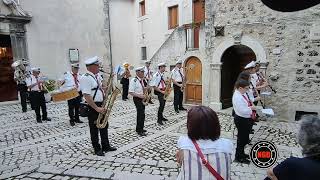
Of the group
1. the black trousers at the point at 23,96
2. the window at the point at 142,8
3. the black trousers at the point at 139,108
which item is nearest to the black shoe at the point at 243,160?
the black trousers at the point at 139,108

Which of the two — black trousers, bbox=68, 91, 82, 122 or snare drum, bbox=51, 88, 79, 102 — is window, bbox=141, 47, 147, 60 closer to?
black trousers, bbox=68, 91, 82, 122

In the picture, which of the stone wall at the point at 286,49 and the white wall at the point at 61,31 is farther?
the white wall at the point at 61,31

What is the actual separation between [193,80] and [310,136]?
381 inches

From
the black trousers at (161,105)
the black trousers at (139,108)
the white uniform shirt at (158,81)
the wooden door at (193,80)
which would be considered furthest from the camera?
the wooden door at (193,80)

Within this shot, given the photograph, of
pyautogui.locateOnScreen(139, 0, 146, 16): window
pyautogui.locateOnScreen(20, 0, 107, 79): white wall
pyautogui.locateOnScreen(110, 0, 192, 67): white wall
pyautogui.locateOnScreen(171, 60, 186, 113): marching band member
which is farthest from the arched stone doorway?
pyautogui.locateOnScreen(139, 0, 146, 16): window

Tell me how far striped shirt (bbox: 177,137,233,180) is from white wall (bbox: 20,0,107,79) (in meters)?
14.0

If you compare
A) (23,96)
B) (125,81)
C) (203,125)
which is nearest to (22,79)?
(23,96)

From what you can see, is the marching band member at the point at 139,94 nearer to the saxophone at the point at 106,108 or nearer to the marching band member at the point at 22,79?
the saxophone at the point at 106,108

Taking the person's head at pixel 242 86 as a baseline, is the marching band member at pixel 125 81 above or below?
below

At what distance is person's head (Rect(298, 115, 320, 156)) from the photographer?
1964 mm

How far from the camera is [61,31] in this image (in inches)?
595

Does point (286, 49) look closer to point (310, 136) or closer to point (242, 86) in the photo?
point (242, 86)

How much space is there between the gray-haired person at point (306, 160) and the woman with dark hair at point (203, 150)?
39 cm

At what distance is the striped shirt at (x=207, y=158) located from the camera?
82.2 inches
